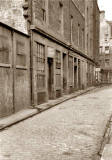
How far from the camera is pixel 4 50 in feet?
26.3

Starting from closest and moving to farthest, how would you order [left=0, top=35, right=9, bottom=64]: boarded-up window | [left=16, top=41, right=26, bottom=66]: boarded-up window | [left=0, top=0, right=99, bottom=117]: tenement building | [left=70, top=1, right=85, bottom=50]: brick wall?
[left=0, top=35, right=9, bottom=64]: boarded-up window → [left=0, top=0, right=99, bottom=117]: tenement building → [left=16, top=41, right=26, bottom=66]: boarded-up window → [left=70, top=1, right=85, bottom=50]: brick wall

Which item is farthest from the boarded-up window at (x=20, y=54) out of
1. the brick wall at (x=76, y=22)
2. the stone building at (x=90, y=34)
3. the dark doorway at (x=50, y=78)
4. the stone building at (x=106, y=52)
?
the stone building at (x=106, y=52)

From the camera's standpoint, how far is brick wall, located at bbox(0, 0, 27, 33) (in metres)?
9.93

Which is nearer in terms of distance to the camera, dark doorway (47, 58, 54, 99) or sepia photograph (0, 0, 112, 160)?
sepia photograph (0, 0, 112, 160)

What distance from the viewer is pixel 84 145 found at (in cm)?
480

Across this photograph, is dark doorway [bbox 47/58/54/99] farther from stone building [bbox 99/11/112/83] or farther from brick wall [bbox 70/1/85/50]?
stone building [bbox 99/11/112/83]

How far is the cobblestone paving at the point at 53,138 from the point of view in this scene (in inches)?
168

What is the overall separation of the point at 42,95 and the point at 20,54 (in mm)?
3109

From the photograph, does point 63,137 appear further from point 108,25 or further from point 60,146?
Result: point 108,25

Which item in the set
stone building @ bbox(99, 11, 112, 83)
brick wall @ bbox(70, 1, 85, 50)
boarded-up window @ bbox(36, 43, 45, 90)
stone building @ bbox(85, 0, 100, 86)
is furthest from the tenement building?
stone building @ bbox(99, 11, 112, 83)

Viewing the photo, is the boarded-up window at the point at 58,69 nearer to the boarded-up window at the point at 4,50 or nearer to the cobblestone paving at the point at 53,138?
the boarded-up window at the point at 4,50

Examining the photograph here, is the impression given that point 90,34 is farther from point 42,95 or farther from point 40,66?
point 42,95

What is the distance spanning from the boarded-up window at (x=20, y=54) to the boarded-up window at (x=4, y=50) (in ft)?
2.75

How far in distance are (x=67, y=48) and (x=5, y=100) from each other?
9.98 m
